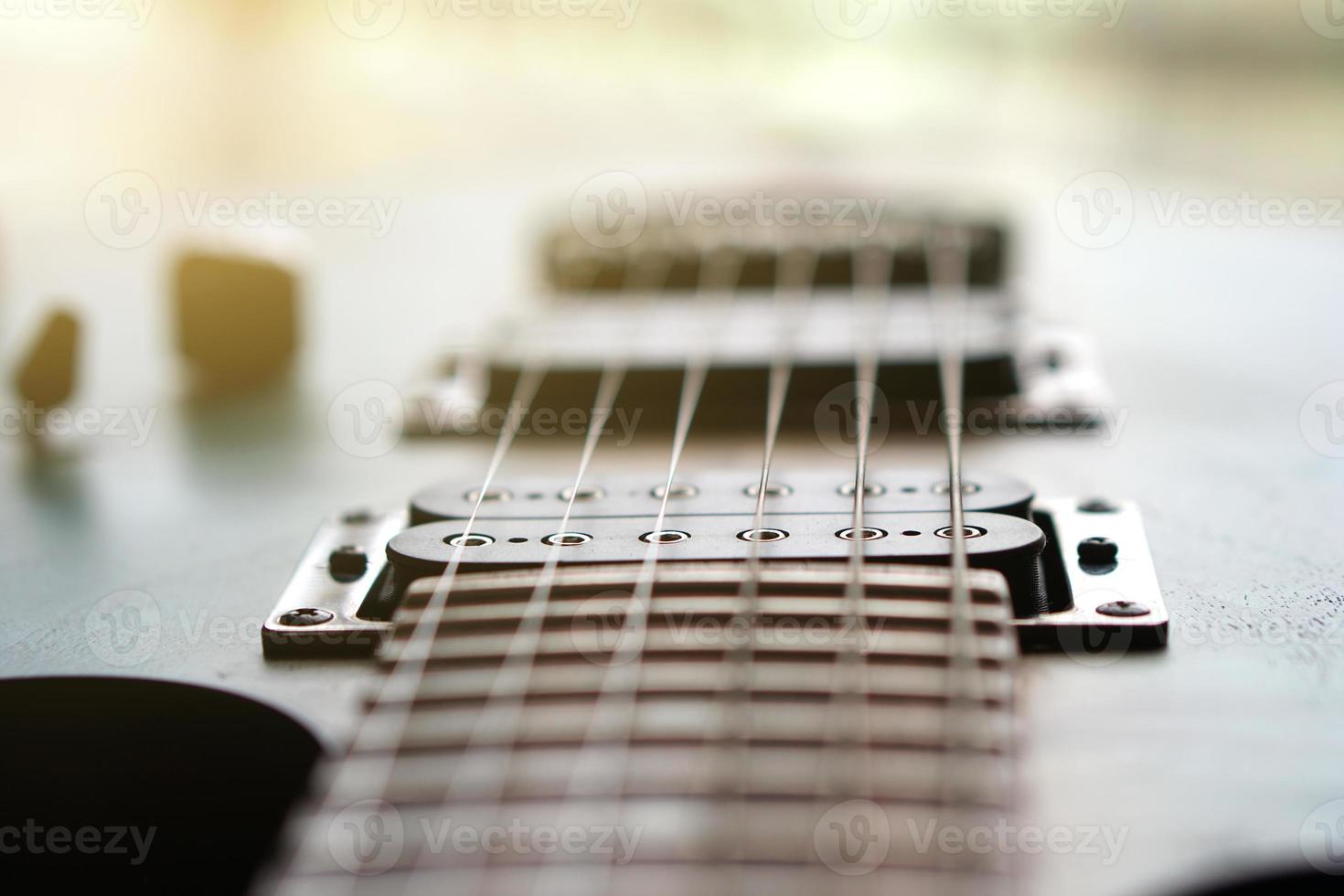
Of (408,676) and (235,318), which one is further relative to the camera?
(235,318)

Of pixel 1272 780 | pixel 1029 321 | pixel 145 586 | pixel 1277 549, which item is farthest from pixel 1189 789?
pixel 1029 321

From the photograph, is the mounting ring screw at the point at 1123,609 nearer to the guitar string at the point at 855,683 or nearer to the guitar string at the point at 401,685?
the guitar string at the point at 855,683

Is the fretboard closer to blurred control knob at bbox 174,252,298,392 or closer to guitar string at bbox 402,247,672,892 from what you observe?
guitar string at bbox 402,247,672,892

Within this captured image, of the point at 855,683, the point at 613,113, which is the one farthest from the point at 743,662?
the point at 613,113

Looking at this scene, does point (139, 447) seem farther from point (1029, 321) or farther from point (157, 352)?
point (1029, 321)

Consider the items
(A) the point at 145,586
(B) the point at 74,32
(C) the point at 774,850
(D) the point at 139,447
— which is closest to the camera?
(C) the point at 774,850

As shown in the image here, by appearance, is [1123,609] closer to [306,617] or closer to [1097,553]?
[1097,553]

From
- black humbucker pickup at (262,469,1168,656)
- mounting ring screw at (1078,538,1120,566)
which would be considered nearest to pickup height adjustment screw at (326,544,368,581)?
black humbucker pickup at (262,469,1168,656)
